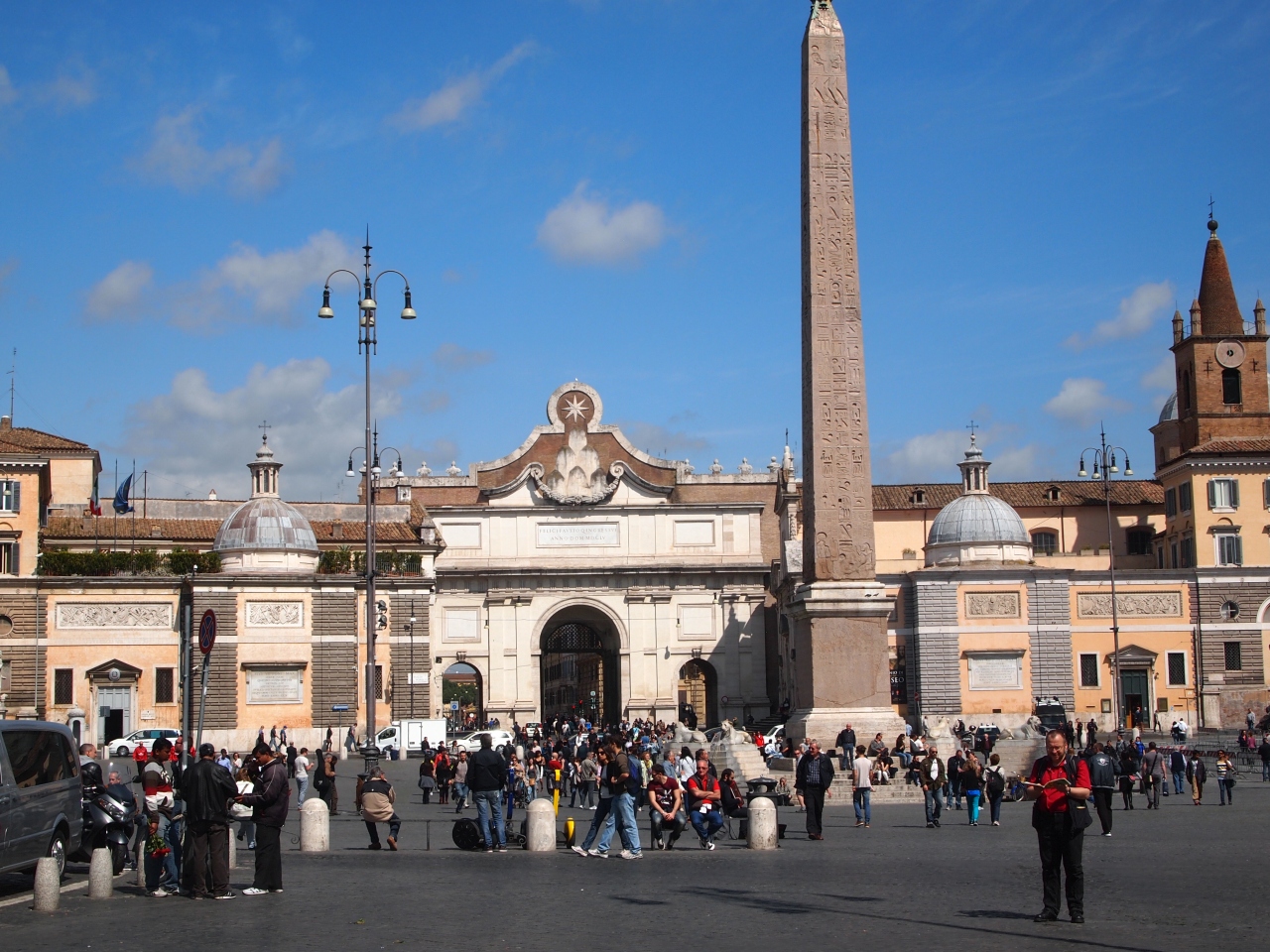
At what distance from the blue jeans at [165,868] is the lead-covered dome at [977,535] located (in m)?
40.3

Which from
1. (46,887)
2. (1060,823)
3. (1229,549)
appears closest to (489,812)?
(46,887)

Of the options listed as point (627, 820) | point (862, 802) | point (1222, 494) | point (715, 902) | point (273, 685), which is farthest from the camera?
point (1222, 494)

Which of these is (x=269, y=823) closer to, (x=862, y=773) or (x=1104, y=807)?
(x=1104, y=807)

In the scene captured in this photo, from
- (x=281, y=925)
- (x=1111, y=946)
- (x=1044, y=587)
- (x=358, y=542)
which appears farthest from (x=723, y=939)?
(x=358, y=542)

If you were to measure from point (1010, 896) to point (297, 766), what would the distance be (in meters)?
17.5

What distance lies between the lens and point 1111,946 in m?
10.6

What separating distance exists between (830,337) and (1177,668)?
29.7 m

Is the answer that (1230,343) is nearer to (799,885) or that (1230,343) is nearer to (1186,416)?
(1186,416)

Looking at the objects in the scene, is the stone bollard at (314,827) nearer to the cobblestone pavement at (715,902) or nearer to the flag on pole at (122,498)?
the cobblestone pavement at (715,902)

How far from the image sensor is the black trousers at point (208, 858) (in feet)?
45.7

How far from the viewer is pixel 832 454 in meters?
27.2

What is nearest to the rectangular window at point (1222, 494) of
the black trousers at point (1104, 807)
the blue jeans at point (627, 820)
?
the black trousers at point (1104, 807)

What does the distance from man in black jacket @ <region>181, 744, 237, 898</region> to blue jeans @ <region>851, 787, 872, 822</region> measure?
10597 mm

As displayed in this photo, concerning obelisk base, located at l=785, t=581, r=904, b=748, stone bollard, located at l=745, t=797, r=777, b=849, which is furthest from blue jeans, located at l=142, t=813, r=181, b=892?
obelisk base, located at l=785, t=581, r=904, b=748
